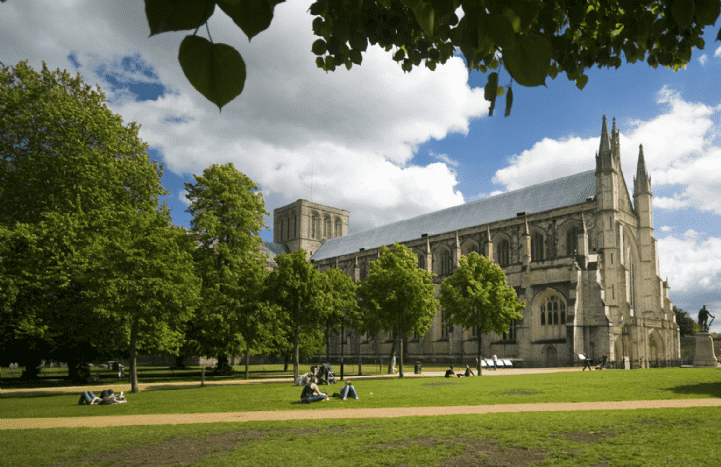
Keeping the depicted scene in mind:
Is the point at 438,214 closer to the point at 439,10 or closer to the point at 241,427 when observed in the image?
the point at 241,427

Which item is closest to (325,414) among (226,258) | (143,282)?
(143,282)

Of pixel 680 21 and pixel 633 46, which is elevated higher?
pixel 633 46

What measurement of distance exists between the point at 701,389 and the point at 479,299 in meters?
15.8

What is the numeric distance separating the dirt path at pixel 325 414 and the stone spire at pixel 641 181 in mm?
38447

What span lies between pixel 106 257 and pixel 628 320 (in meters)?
37.1

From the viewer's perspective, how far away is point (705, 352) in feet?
123

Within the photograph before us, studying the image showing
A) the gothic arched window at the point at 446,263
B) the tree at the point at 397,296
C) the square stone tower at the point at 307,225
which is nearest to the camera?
the tree at the point at 397,296

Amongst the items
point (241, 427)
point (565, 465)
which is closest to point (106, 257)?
point (241, 427)

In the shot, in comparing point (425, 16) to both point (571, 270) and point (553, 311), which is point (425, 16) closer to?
point (571, 270)

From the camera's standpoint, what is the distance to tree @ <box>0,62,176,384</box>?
64.6 feet

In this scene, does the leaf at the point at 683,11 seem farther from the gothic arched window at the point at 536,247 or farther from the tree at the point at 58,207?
the gothic arched window at the point at 536,247

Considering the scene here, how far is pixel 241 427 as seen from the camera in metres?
10.6

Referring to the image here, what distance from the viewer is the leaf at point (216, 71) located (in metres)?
1.12

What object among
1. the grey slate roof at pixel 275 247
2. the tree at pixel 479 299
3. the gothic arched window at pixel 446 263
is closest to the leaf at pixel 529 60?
the tree at pixel 479 299
